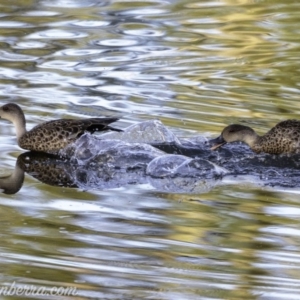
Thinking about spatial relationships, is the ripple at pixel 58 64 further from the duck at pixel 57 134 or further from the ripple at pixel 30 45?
the duck at pixel 57 134

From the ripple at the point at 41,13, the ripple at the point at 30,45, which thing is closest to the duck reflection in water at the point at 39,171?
the ripple at the point at 30,45

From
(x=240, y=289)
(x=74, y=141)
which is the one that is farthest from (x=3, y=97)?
(x=240, y=289)

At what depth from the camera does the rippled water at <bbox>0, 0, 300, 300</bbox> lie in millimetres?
7262

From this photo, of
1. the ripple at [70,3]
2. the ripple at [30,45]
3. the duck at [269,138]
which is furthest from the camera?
the ripple at [70,3]

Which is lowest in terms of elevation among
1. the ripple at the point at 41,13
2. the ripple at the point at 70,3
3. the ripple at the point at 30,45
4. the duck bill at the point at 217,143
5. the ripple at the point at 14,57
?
Result: the ripple at the point at 70,3

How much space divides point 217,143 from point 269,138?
0.52 m

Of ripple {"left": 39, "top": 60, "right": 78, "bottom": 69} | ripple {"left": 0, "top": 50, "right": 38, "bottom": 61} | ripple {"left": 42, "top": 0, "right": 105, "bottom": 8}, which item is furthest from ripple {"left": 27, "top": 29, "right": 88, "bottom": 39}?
ripple {"left": 42, "top": 0, "right": 105, "bottom": 8}

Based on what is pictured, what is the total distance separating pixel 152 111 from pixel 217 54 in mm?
3733

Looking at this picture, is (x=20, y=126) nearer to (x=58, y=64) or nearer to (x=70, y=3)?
(x=58, y=64)

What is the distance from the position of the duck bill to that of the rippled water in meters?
0.60

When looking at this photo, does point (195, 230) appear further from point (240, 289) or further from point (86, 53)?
point (86, 53)

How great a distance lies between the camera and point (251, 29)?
17.9 meters

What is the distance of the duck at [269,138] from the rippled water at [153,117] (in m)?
0.61

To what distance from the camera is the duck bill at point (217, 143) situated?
36.2ft
